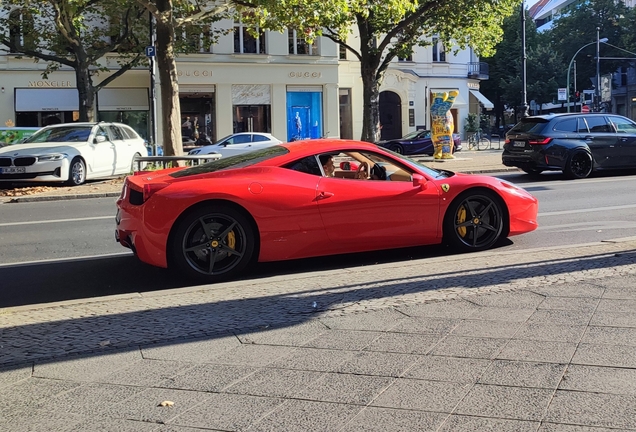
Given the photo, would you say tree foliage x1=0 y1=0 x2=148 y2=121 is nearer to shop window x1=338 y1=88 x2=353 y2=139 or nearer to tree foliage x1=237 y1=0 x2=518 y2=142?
tree foliage x1=237 y1=0 x2=518 y2=142

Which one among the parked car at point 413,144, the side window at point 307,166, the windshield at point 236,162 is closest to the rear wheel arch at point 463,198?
the side window at point 307,166

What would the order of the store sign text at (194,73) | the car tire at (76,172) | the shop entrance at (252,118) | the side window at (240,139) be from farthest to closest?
the shop entrance at (252,118)
the store sign text at (194,73)
the side window at (240,139)
the car tire at (76,172)

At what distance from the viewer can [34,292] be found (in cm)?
662

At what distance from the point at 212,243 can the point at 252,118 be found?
1334 inches

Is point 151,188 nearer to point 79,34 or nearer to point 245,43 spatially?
point 79,34

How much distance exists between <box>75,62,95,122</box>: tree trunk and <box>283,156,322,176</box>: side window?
22.6m

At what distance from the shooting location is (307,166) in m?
7.37

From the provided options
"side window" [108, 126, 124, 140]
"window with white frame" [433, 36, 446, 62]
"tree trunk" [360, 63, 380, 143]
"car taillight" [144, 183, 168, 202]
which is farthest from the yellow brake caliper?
"window with white frame" [433, 36, 446, 62]

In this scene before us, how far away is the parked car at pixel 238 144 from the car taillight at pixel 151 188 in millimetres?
21078

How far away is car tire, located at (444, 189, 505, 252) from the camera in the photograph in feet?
25.3

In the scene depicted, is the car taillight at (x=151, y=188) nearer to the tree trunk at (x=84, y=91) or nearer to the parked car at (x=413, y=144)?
the tree trunk at (x=84, y=91)

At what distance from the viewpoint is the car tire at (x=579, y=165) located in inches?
645

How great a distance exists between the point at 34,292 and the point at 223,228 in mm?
1781

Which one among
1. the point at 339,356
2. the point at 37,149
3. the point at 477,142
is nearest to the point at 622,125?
the point at 37,149
